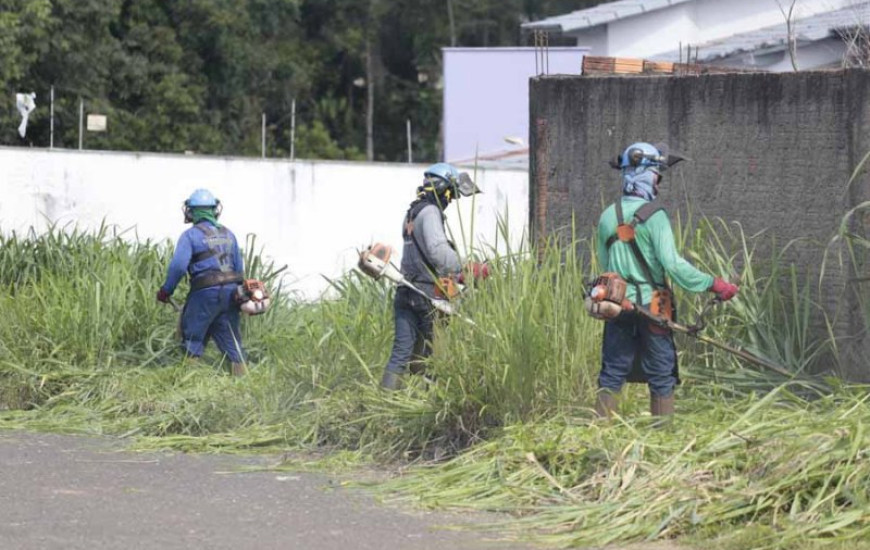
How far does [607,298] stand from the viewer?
8289 millimetres

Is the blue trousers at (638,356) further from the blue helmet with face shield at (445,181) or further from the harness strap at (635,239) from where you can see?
the blue helmet with face shield at (445,181)

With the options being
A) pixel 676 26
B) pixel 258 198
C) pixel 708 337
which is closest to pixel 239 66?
pixel 676 26

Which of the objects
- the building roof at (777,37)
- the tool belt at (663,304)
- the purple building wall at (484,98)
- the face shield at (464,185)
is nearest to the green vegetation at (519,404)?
the tool belt at (663,304)

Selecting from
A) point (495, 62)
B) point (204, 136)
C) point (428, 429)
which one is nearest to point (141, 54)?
point (204, 136)

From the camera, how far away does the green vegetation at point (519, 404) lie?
7160 millimetres

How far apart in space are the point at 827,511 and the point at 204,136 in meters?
36.1

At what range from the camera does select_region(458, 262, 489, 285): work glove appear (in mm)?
9391

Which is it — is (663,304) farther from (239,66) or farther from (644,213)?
(239,66)

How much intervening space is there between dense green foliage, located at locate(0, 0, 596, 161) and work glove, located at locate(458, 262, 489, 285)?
23596 mm

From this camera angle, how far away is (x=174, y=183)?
19219 mm

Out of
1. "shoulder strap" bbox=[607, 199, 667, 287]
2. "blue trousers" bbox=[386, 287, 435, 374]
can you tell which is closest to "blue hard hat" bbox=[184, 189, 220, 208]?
"blue trousers" bbox=[386, 287, 435, 374]

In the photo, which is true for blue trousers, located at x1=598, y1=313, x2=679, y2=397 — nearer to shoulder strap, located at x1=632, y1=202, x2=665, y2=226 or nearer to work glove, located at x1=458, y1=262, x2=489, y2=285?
shoulder strap, located at x1=632, y1=202, x2=665, y2=226

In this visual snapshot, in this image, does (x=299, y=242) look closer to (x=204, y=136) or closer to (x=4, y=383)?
(x=4, y=383)

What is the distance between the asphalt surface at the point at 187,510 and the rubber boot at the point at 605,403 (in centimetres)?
125
